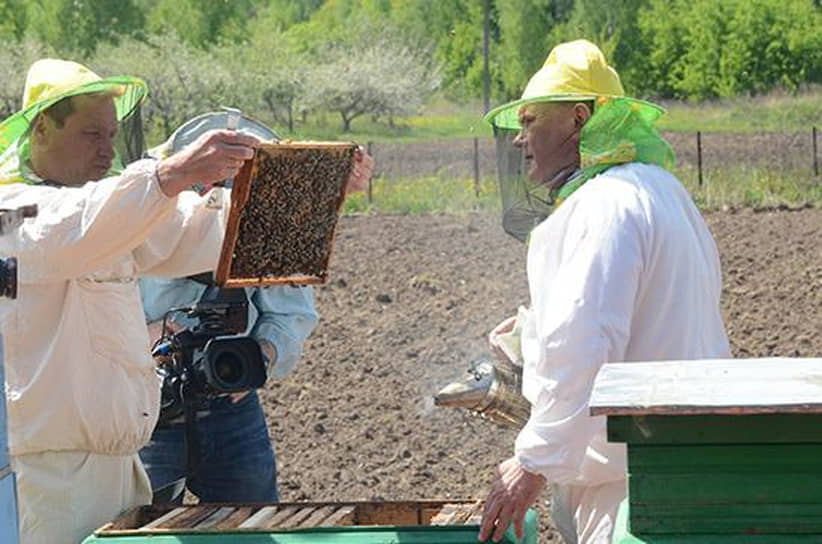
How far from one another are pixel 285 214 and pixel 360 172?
0.82 ft

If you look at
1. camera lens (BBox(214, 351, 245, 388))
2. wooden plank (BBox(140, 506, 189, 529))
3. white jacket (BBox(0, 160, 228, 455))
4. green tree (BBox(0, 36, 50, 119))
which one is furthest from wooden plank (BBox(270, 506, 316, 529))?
green tree (BBox(0, 36, 50, 119))

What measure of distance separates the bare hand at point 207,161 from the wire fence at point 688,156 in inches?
766

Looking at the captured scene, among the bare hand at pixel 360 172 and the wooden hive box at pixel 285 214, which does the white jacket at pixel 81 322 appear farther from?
the bare hand at pixel 360 172

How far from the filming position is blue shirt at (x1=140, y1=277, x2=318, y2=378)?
4.96 m

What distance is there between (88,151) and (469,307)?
8.90m

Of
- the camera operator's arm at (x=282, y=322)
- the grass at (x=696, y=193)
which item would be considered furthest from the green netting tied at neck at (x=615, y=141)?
the grass at (x=696, y=193)

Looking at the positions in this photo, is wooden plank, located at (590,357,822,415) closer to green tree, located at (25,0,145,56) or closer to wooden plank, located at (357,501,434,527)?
wooden plank, located at (357,501,434,527)

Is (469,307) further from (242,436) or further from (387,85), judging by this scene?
(387,85)

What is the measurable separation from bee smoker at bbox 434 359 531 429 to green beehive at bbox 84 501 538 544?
1.18ft

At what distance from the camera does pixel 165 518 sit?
3.72 m

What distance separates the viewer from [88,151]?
4.25 m

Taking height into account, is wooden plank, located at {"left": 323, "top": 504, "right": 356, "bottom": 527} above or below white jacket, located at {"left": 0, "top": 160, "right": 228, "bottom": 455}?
below

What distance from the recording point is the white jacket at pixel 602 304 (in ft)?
11.7

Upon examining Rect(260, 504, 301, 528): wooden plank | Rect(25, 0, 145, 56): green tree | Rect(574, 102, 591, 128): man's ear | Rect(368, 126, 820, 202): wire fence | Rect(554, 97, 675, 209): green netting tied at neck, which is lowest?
Rect(368, 126, 820, 202): wire fence
